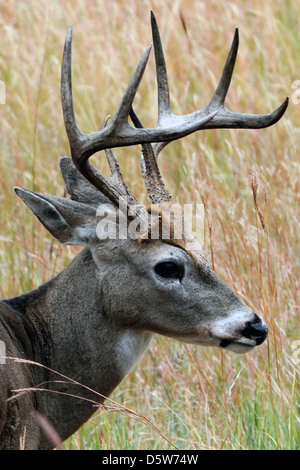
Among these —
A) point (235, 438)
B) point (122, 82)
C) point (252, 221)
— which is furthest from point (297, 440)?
point (122, 82)

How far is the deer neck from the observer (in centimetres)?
457

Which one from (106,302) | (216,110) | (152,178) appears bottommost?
(106,302)

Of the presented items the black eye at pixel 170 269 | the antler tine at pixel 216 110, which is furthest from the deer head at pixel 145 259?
the antler tine at pixel 216 110

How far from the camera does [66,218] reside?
4.68 m

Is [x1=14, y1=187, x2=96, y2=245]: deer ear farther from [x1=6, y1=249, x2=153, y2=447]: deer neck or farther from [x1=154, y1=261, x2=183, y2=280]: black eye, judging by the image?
[x1=154, y1=261, x2=183, y2=280]: black eye

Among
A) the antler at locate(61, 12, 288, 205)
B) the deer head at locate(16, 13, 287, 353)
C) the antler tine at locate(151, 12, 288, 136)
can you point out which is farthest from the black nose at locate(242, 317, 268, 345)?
the antler tine at locate(151, 12, 288, 136)

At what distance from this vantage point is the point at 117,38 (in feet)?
31.1

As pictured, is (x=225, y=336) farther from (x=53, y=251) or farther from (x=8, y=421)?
(x=53, y=251)

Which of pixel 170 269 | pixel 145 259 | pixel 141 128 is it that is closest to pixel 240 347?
pixel 170 269

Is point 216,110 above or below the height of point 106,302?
above

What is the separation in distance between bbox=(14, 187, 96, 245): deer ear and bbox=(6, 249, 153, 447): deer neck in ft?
0.44

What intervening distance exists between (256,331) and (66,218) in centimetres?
99

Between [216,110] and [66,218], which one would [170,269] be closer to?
[66,218]

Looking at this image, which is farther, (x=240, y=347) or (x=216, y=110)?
(x=216, y=110)
